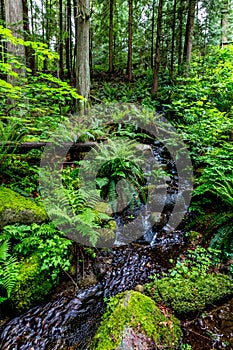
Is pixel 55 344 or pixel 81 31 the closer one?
pixel 55 344

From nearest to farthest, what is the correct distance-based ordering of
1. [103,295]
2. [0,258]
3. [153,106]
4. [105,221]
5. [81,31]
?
[0,258] < [103,295] < [105,221] < [81,31] < [153,106]

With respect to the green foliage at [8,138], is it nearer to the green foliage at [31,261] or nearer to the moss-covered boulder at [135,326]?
the green foliage at [31,261]

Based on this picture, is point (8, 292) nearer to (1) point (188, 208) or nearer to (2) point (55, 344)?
(2) point (55, 344)

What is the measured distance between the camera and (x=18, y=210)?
3500 mm

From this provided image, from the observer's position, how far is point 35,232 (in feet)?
11.2

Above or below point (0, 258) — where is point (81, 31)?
above

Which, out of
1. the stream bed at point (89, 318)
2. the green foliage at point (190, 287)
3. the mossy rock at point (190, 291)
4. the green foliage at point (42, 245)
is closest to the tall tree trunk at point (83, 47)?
the green foliage at point (42, 245)

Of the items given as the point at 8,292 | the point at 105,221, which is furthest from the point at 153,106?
the point at 8,292

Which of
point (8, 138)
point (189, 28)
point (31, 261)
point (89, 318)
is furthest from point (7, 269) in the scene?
point (189, 28)

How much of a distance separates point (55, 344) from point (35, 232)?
1.46m

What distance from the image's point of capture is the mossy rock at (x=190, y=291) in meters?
2.99

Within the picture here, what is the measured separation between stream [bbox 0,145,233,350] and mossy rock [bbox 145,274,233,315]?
13 centimetres

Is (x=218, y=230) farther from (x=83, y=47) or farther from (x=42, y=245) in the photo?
(x=83, y=47)

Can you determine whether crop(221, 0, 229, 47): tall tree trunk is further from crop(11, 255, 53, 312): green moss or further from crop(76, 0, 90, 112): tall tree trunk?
crop(11, 255, 53, 312): green moss
